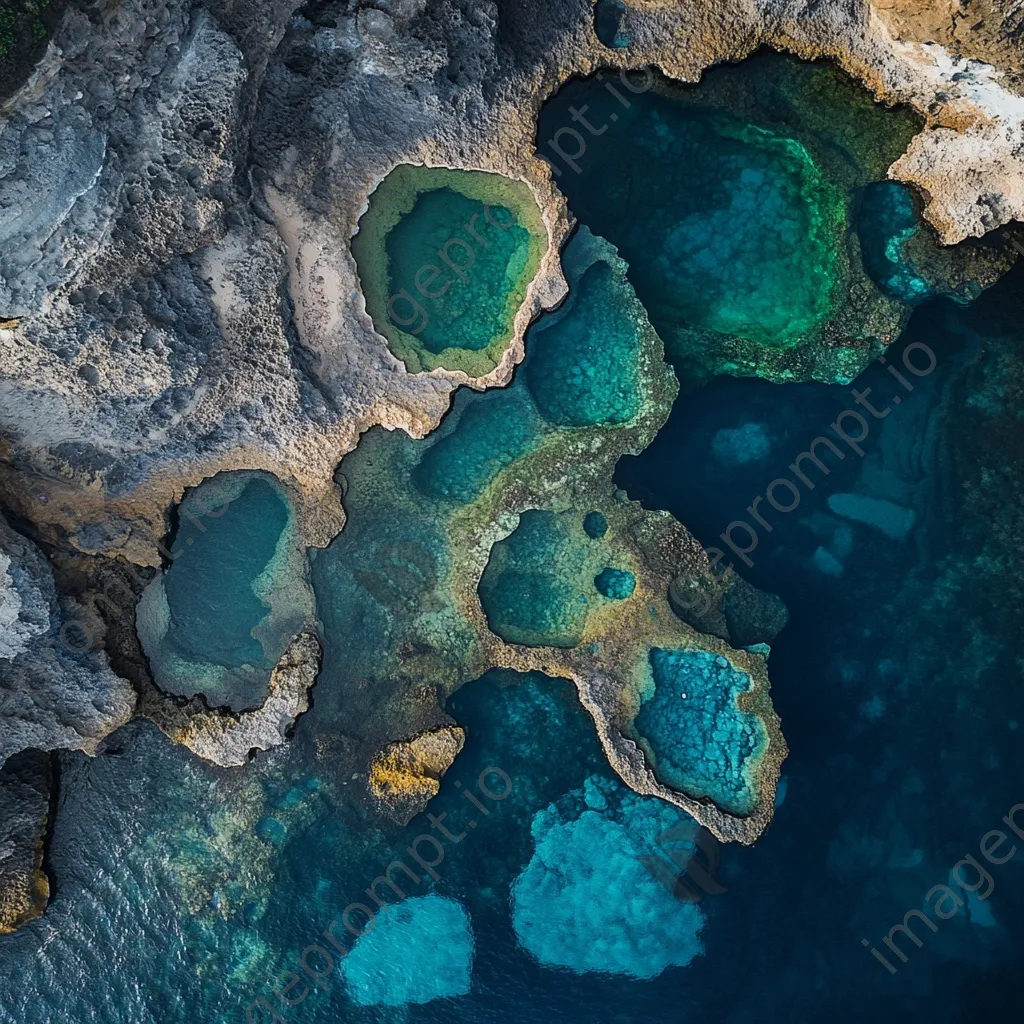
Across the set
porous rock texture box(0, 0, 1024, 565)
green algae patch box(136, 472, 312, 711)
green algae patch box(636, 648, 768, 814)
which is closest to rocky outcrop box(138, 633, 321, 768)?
green algae patch box(136, 472, 312, 711)

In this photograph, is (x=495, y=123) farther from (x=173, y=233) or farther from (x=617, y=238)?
(x=173, y=233)

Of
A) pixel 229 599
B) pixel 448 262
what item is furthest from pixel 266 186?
pixel 229 599

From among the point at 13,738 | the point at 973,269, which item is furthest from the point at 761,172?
the point at 13,738

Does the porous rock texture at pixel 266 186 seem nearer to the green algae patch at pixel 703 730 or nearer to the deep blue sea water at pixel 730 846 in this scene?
the deep blue sea water at pixel 730 846

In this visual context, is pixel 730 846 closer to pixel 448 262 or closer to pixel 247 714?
pixel 247 714

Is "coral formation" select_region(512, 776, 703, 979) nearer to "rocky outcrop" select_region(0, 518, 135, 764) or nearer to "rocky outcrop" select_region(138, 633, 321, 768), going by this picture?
"rocky outcrop" select_region(138, 633, 321, 768)

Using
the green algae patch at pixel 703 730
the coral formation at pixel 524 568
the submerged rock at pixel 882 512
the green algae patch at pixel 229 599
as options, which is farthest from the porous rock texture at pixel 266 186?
the green algae patch at pixel 703 730
